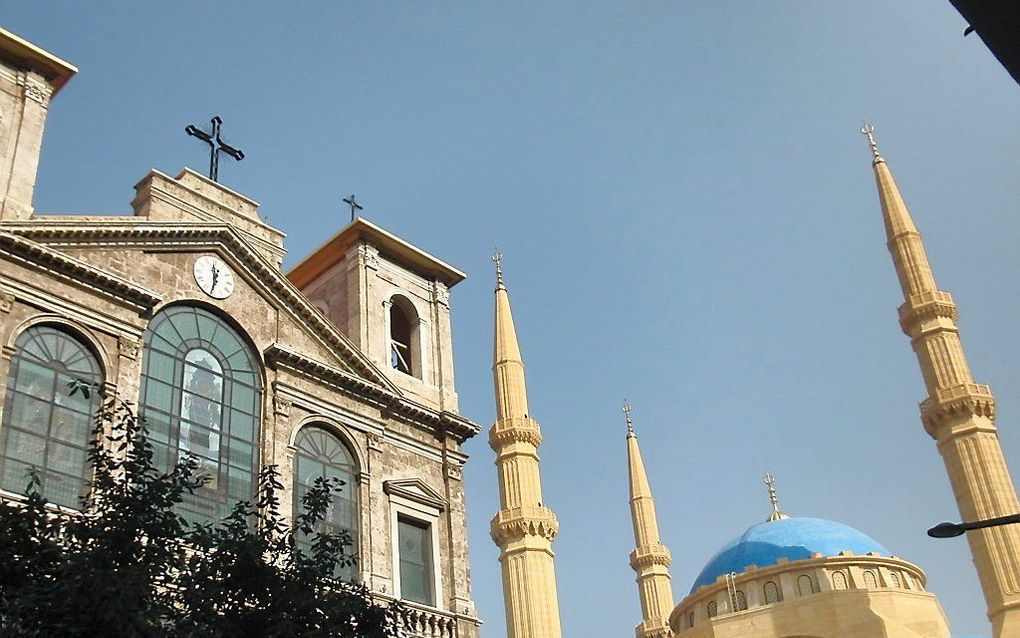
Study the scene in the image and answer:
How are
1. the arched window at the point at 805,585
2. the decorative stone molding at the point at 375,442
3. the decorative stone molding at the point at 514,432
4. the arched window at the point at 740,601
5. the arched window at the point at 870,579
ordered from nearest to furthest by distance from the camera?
1. the decorative stone molding at the point at 375,442
2. the decorative stone molding at the point at 514,432
3. the arched window at the point at 805,585
4. the arched window at the point at 740,601
5. the arched window at the point at 870,579

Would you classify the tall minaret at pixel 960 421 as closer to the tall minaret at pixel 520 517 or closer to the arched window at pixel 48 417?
the tall minaret at pixel 520 517

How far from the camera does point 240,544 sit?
465 inches

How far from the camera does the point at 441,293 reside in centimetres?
2464

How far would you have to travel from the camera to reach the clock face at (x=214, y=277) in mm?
19562

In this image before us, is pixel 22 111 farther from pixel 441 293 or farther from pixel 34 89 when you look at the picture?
pixel 441 293

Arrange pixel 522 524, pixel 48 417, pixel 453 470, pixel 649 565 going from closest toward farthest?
1. pixel 48 417
2. pixel 453 470
3. pixel 522 524
4. pixel 649 565

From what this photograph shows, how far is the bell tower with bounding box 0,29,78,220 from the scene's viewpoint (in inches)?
701

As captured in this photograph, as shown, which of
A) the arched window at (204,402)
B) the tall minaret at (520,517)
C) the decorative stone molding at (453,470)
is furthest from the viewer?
the tall minaret at (520,517)

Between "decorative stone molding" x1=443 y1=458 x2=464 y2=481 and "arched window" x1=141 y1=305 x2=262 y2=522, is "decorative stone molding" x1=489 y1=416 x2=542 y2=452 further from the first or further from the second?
"arched window" x1=141 y1=305 x2=262 y2=522

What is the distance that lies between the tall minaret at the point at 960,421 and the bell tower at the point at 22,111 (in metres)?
27.9

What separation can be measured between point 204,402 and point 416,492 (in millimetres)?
4512

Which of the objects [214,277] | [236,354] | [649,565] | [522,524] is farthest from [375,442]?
[649,565]

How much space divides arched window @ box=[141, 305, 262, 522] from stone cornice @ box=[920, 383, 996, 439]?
28509 millimetres

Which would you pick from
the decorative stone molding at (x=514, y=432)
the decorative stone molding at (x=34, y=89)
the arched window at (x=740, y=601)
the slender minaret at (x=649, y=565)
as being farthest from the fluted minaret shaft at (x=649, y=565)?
the decorative stone molding at (x=34, y=89)
